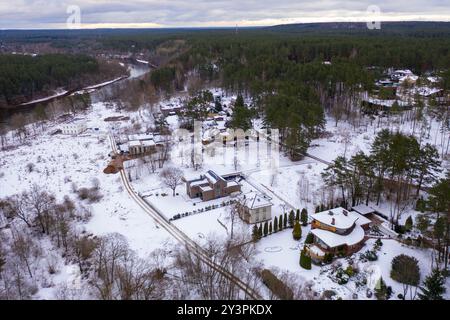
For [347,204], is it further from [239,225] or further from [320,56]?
[320,56]

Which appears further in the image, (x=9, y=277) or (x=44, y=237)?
(x=44, y=237)

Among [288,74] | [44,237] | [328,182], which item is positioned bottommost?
[44,237]

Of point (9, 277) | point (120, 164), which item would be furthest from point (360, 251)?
point (120, 164)

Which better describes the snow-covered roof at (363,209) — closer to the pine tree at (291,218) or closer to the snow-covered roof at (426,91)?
the pine tree at (291,218)

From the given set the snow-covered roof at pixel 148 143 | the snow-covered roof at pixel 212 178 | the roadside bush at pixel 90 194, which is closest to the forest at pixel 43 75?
the snow-covered roof at pixel 148 143

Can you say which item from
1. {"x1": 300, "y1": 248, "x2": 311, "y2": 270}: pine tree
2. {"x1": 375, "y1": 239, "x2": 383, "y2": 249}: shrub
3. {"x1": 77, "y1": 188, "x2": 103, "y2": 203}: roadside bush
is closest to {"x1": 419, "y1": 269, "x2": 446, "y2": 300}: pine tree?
{"x1": 375, "y1": 239, "x2": 383, "y2": 249}: shrub

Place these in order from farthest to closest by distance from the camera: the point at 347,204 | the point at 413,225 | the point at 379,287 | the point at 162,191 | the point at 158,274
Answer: the point at 162,191 < the point at 347,204 < the point at 413,225 < the point at 158,274 < the point at 379,287

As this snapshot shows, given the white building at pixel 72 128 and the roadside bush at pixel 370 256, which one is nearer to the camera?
the roadside bush at pixel 370 256
